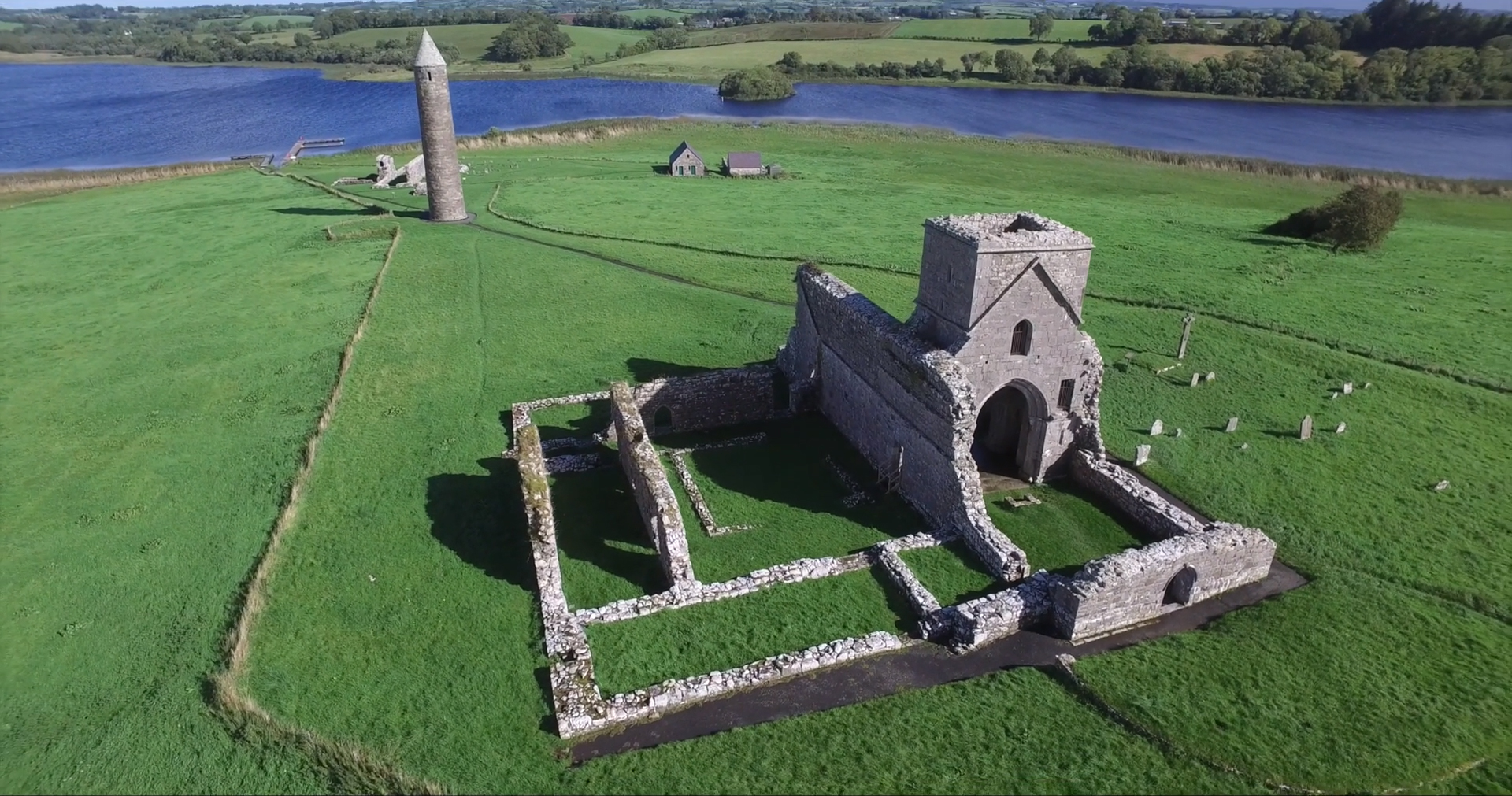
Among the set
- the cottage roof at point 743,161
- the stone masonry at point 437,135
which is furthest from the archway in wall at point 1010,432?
the cottage roof at point 743,161

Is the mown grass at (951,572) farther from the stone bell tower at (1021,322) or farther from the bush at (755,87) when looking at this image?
the bush at (755,87)

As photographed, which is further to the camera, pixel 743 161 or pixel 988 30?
pixel 988 30

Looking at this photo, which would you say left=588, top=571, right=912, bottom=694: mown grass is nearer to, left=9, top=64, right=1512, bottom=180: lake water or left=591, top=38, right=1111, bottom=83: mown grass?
left=9, top=64, right=1512, bottom=180: lake water

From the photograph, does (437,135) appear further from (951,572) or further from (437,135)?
(951,572)

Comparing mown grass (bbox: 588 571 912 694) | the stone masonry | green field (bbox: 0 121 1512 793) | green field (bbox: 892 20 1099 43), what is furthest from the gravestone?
green field (bbox: 892 20 1099 43)

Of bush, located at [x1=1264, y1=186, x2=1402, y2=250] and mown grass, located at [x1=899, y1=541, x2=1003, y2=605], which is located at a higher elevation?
bush, located at [x1=1264, y1=186, x2=1402, y2=250]

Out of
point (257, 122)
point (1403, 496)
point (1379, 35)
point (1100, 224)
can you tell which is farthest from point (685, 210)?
point (1379, 35)

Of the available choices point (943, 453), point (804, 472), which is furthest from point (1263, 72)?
point (943, 453)
